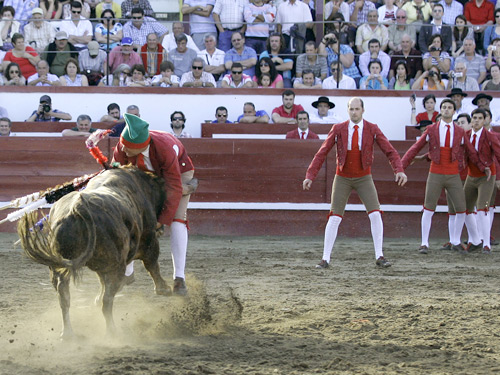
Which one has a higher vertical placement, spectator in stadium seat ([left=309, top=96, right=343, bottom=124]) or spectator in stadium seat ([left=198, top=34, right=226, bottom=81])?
spectator in stadium seat ([left=198, top=34, right=226, bottom=81])

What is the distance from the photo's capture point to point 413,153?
8.53 metres

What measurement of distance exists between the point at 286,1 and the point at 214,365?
31.5 ft

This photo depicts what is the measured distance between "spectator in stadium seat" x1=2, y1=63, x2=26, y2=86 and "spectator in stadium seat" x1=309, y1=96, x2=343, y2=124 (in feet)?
14.4

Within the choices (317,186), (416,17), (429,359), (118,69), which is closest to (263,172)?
(317,186)

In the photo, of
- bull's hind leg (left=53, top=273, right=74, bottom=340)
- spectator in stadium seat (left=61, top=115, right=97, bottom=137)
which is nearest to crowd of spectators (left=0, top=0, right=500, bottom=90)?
spectator in stadium seat (left=61, top=115, right=97, bottom=137)

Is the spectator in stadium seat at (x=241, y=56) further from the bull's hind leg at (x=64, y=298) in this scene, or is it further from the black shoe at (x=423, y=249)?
the bull's hind leg at (x=64, y=298)

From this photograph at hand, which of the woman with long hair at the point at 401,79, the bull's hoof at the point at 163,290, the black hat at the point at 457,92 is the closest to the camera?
the bull's hoof at the point at 163,290

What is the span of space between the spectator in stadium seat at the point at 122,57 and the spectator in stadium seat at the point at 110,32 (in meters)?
0.19

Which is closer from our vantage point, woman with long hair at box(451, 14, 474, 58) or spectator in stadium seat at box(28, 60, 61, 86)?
spectator in stadium seat at box(28, 60, 61, 86)

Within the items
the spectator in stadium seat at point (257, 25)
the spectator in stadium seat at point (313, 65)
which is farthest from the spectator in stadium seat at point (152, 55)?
the spectator in stadium seat at point (313, 65)

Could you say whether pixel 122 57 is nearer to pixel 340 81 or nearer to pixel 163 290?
pixel 340 81

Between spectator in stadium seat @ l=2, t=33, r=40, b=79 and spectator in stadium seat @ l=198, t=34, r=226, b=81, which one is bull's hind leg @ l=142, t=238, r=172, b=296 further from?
spectator in stadium seat @ l=2, t=33, r=40, b=79

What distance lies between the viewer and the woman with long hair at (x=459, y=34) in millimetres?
12461

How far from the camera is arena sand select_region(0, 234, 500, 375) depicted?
3.87m
